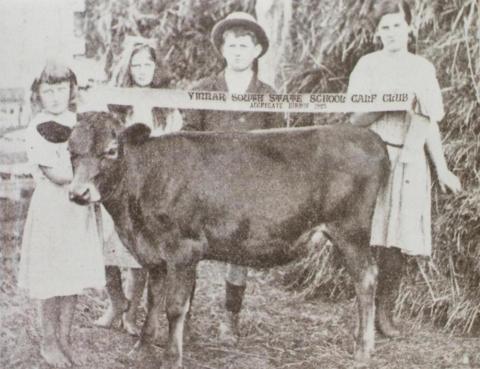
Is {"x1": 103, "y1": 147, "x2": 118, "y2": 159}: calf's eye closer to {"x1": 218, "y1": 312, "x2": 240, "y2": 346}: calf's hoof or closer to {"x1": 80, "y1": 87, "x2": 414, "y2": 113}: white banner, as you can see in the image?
{"x1": 80, "y1": 87, "x2": 414, "y2": 113}: white banner

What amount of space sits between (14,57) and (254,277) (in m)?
1.14

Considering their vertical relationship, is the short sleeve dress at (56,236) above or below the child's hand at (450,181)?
below

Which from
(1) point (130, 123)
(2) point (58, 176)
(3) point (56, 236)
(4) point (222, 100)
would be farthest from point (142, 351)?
A: (4) point (222, 100)

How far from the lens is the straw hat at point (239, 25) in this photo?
208cm

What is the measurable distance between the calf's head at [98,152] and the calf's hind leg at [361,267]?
0.71 meters

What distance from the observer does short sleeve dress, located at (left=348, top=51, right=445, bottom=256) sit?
2088 mm

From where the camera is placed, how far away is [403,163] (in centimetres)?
210

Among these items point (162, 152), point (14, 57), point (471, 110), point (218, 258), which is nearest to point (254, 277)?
point (218, 258)

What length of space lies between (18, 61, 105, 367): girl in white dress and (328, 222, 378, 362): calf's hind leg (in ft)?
2.67

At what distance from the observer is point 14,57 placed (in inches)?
84.7

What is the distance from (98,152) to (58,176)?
0.20 meters

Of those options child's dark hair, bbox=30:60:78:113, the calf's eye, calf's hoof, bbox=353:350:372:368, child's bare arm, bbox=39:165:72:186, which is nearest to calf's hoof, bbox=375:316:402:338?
calf's hoof, bbox=353:350:372:368

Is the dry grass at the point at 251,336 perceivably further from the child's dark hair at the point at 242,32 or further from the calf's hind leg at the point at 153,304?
the child's dark hair at the point at 242,32

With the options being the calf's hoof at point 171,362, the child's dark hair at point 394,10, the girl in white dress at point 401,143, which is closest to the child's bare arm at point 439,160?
the girl in white dress at point 401,143
